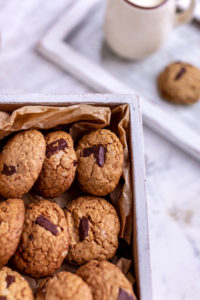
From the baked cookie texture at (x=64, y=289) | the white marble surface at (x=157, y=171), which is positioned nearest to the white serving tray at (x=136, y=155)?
the baked cookie texture at (x=64, y=289)

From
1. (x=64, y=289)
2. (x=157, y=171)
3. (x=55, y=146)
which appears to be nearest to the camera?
(x=64, y=289)

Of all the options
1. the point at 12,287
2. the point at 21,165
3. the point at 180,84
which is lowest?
the point at 12,287

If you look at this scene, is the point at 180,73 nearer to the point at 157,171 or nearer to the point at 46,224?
the point at 157,171

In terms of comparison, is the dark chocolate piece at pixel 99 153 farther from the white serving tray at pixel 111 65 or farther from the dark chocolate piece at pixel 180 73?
the dark chocolate piece at pixel 180 73

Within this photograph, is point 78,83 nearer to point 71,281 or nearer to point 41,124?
point 41,124

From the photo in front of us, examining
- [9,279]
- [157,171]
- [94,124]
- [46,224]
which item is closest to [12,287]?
[9,279]

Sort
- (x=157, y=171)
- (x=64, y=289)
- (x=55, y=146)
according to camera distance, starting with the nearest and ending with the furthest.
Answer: (x=64, y=289)
(x=55, y=146)
(x=157, y=171)

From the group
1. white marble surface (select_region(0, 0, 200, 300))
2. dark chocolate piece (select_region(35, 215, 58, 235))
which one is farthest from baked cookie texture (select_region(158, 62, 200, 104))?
dark chocolate piece (select_region(35, 215, 58, 235))

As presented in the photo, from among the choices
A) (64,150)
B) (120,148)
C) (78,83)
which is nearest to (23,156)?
(64,150)
